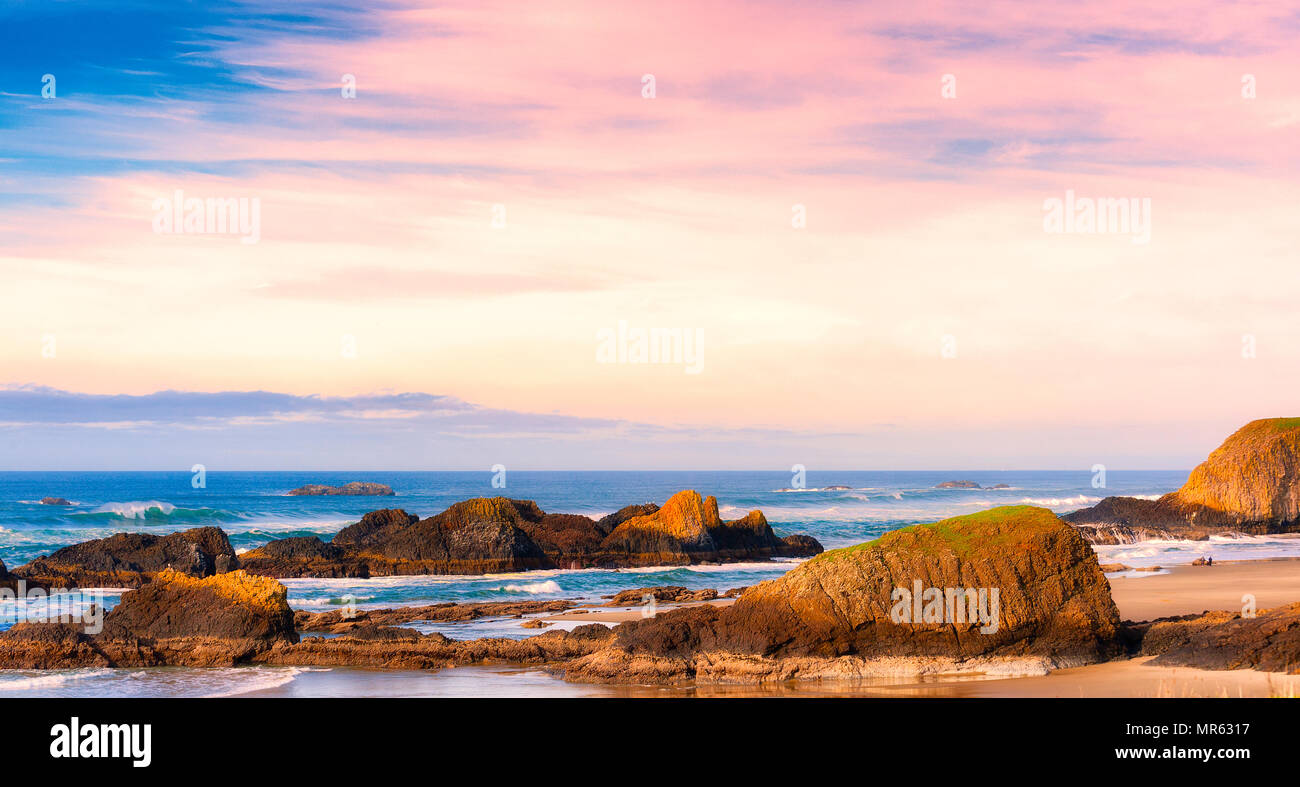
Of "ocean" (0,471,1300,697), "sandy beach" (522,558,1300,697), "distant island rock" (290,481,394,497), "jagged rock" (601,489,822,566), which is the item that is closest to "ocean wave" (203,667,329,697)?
"ocean" (0,471,1300,697)

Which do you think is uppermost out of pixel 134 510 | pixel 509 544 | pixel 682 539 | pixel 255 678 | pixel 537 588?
pixel 255 678

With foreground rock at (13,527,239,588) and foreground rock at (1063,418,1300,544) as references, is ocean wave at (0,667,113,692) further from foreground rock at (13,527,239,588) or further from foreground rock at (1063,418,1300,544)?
foreground rock at (1063,418,1300,544)

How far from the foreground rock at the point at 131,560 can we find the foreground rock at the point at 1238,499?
119ft

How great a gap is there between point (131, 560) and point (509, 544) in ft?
40.9

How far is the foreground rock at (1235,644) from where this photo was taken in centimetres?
1415

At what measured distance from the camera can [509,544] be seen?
128 feet

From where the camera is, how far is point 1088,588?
16.3m

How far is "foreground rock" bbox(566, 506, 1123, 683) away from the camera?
15.6 meters

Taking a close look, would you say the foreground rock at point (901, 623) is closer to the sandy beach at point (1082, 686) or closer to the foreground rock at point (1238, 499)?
the sandy beach at point (1082, 686)

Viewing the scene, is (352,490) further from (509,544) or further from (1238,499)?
(1238,499)

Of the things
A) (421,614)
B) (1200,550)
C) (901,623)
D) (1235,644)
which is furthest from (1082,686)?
(1200,550)

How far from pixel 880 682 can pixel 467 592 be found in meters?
19.6
